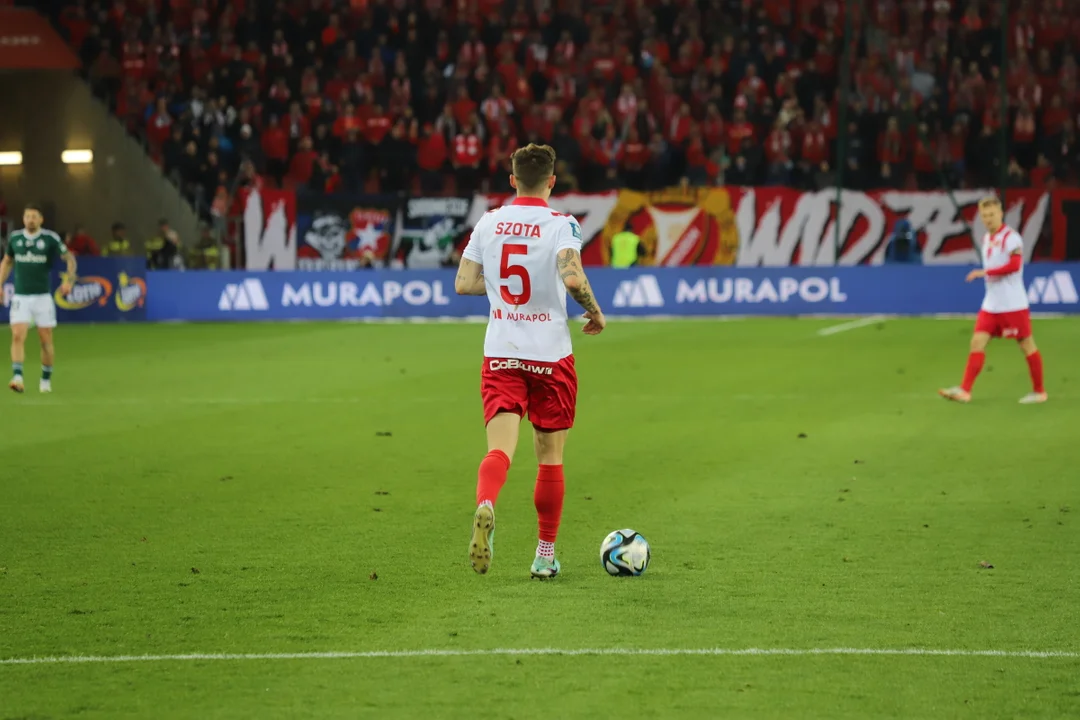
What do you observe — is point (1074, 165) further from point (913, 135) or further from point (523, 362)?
point (523, 362)

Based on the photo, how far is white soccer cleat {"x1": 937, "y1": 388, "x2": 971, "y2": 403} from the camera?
48.4 ft

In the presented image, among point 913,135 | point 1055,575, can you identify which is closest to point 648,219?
point 913,135

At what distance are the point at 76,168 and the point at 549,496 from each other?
28.0 m

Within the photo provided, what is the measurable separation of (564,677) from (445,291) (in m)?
23.3

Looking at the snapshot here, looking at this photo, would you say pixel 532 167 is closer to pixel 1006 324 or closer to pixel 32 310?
pixel 1006 324

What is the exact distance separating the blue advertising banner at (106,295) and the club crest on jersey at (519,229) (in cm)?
2287

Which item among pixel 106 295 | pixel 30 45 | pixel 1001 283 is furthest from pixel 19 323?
pixel 30 45

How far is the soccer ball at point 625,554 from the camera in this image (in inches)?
283

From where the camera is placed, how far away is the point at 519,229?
6.77 meters

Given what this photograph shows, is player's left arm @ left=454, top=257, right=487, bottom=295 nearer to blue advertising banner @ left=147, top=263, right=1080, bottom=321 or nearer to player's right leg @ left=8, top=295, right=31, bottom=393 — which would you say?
player's right leg @ left=8, top=295, right=31, bottom=393

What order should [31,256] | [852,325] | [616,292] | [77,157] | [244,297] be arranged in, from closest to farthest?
[31,256], [852,325], [616,292], [244,297], [77,157]

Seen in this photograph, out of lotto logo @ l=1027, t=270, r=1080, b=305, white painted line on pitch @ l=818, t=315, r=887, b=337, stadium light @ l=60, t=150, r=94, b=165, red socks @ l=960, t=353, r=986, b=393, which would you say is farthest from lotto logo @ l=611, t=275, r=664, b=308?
red socks @ l=960, t=353, r=986, b=393

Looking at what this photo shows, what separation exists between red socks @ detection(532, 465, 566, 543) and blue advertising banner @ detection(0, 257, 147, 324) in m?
22.7

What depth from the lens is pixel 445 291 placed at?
2856 cm
